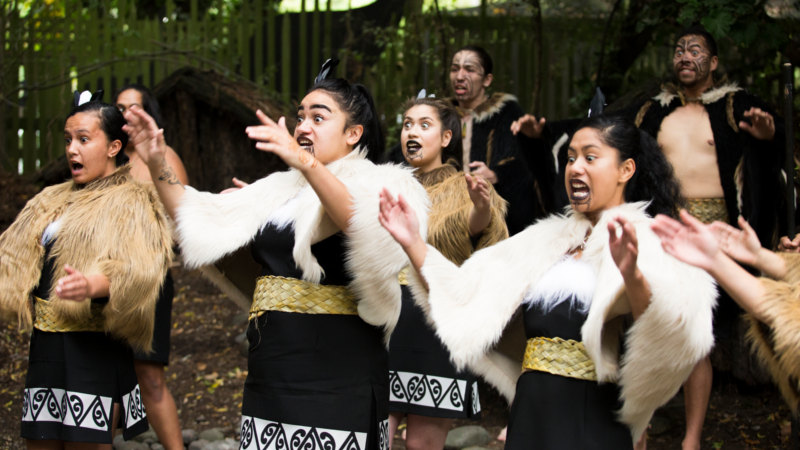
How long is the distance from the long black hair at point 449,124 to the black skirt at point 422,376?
785 mm

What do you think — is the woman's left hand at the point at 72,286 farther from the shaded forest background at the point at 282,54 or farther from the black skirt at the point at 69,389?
the shaded forest background at the point at 282,54

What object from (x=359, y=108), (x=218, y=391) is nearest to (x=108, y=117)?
(x=359, y=108)

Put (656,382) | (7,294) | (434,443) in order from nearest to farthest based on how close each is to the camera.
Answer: (656,382) → (7,294) → (434,443)

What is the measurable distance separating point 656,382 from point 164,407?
257 centimetres

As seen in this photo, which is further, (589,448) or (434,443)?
(434,443)

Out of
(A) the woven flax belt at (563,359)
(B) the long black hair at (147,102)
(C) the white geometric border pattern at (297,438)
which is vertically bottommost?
(C) the white geometric border pattern at (297,438)

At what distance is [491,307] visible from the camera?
3.07 m

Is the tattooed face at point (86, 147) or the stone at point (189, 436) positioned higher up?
the tattooed face at point (86, 147)

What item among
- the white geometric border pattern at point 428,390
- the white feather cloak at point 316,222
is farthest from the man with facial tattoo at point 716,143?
the white feather cloak at point 316,222

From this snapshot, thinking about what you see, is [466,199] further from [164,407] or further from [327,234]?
[164,407]

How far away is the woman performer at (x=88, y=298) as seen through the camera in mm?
3717

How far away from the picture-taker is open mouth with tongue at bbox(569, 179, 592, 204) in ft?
10.1

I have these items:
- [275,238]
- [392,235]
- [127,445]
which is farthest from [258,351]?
[127,445]

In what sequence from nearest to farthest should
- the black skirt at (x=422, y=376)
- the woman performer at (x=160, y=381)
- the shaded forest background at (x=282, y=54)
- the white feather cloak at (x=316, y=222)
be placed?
the white feather cloak at (x=316, y=222), the black skirt at (x=422, y=376), the woman performer at (x=160, y=381), the shaded forest background at (x=282, y=54)
